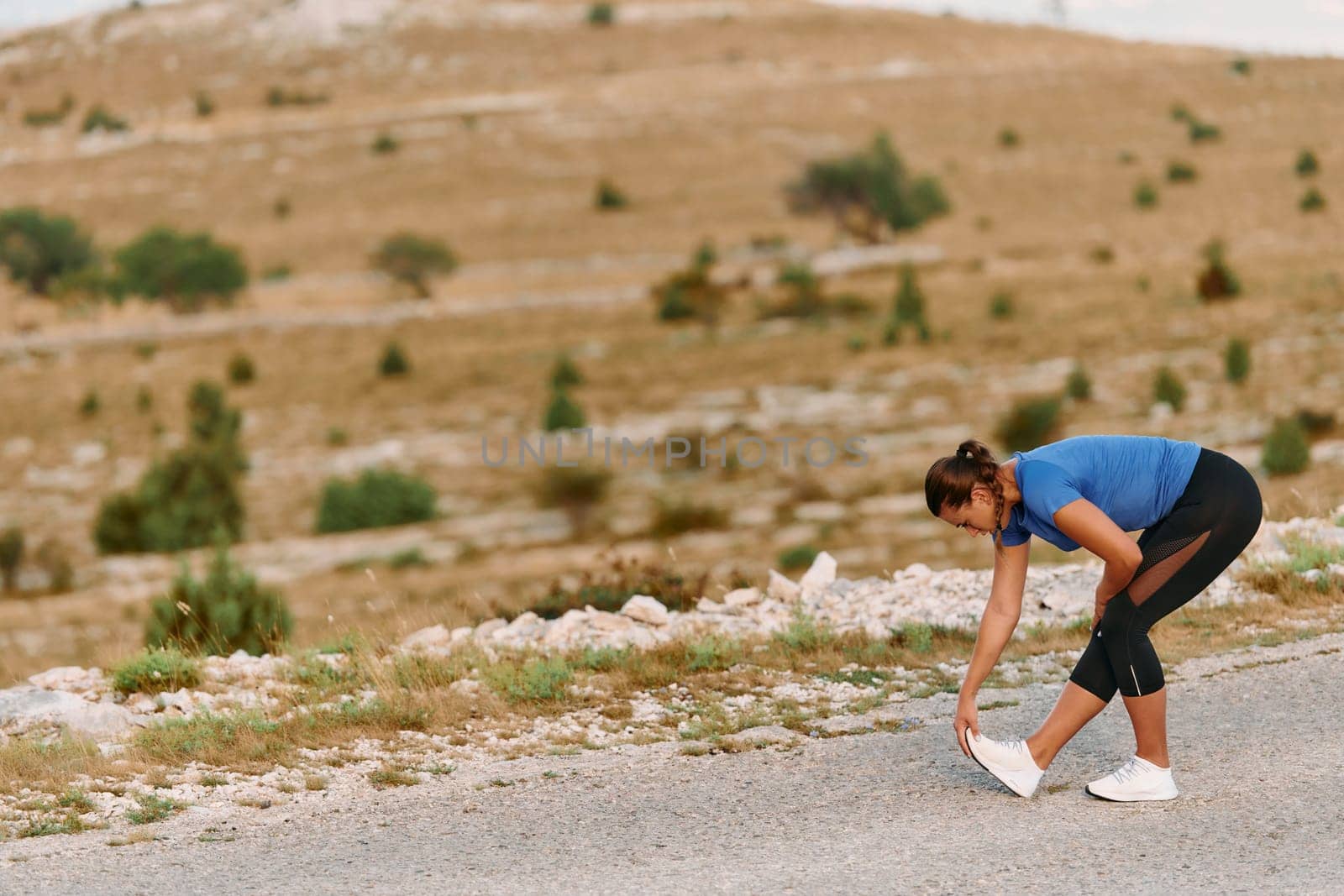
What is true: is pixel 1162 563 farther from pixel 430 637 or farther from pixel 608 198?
pixel 608 198

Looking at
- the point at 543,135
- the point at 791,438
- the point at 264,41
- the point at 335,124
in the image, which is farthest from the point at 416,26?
the point at 791,438

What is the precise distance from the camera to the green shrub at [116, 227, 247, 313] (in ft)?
164

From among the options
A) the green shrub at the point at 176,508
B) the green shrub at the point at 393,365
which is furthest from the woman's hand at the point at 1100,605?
the green shrub at the point at 393,365

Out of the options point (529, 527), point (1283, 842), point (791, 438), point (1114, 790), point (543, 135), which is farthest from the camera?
point (543, 135)

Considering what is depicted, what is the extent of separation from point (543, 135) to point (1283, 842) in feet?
228

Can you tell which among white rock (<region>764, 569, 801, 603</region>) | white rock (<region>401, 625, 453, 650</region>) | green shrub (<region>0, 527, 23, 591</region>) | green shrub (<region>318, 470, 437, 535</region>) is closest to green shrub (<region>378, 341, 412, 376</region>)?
green shrub (<region>318, 470, 437, 535</region>)

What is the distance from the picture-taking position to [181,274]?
49.9m

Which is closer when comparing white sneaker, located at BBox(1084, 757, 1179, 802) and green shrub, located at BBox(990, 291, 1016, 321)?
white sneaker, located at BBox(1084, 757, 1179, 802)

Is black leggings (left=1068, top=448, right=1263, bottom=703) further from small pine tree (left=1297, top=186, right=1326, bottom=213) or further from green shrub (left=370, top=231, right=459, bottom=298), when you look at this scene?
green shrub (left=370, top=231, right=459, bottom=298)

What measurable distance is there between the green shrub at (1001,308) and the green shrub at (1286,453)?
16465 mm

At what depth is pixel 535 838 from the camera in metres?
5.23

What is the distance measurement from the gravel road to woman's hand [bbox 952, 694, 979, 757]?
0.33 metres

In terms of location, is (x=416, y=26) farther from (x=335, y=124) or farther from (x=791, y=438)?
(x=791, y=438)

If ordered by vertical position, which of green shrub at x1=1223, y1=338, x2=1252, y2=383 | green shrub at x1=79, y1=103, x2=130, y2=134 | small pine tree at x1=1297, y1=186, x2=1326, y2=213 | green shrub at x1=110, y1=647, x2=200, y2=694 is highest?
green shrub at x1=79, y1=103, x2=130, y2=134
